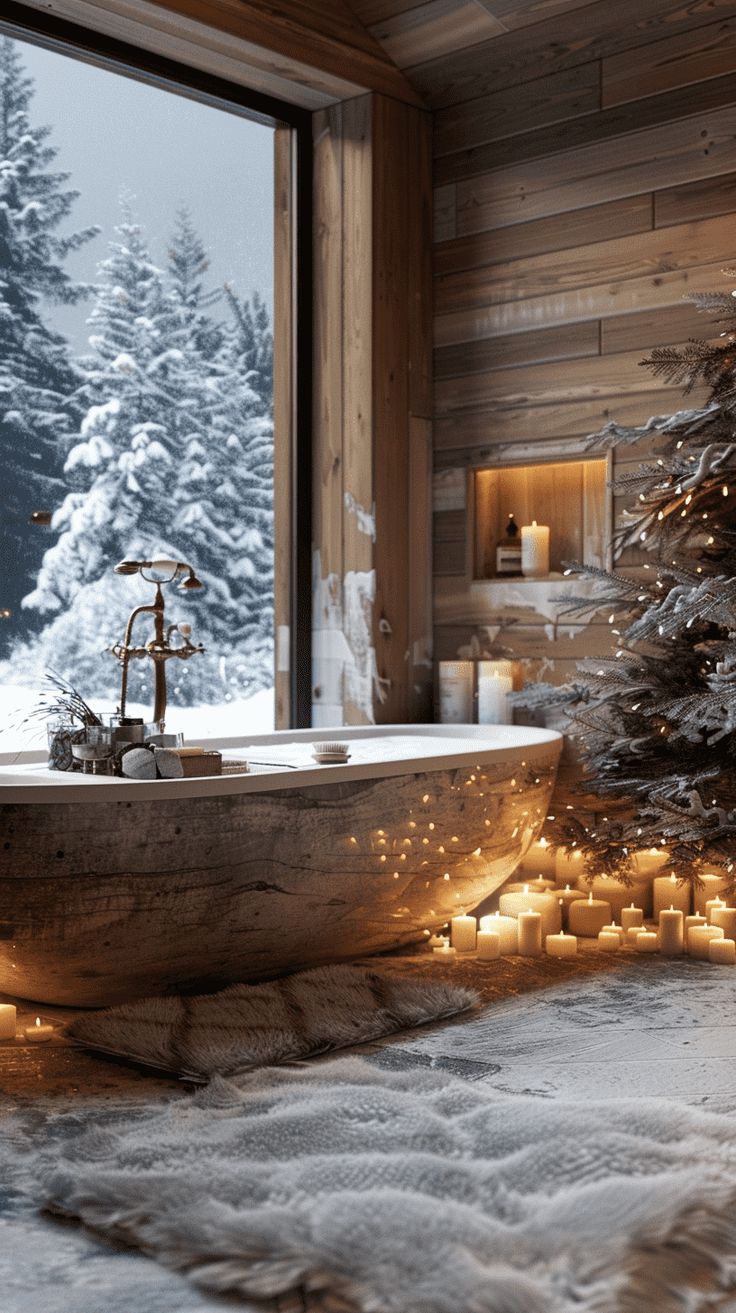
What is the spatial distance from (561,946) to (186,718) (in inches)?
49.6

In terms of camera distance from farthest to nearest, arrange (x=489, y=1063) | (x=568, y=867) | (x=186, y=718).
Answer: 1. (x=186, y=718)
2. (x=568, y=867)
3. (x=489, y=1063)

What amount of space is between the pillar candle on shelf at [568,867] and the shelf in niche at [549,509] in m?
0.79

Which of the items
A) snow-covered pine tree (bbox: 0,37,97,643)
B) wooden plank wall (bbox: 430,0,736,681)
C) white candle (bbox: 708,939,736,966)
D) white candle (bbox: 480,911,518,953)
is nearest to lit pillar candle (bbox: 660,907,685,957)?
white candle (bbox: 708,939,736,966)

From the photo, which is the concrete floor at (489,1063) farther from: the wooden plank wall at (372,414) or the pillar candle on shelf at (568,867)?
the wooden plank wall at (372,414)

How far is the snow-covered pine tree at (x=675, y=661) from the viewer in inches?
121

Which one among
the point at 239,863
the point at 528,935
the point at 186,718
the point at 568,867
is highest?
the point at 186,718

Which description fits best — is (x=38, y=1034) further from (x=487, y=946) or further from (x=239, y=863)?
(x=487, y=946)

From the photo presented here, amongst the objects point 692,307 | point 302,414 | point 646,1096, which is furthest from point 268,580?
point 646,1096

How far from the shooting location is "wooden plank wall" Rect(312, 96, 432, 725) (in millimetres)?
3996

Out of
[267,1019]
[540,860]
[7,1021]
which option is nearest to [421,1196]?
[267,1019]

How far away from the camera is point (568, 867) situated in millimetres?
3570

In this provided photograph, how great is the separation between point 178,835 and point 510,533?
→ 6.48 ft

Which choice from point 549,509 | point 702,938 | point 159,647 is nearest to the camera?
point 159,647

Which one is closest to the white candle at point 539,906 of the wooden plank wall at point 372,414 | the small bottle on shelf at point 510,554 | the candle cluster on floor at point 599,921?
the candle cluster on floor at point 599,921
